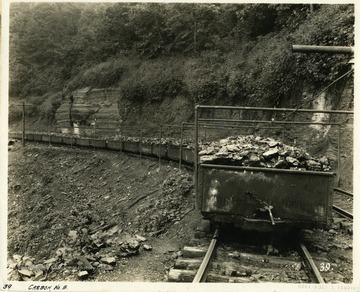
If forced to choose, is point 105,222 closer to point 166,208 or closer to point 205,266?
point 166,208

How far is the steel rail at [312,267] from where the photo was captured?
3633 mm

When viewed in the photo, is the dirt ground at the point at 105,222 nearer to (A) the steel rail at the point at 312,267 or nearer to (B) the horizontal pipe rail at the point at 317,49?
(A) the steel rail at the point at 312,267

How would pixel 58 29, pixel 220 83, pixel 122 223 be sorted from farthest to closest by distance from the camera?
pixel 58 29
pixel 220 83
pixel 122 223

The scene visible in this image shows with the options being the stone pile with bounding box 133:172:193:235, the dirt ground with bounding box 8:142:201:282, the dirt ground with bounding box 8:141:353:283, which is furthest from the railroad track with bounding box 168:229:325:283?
the stone pile with bounding box 133:172:193:235

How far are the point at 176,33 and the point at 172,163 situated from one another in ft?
36.5

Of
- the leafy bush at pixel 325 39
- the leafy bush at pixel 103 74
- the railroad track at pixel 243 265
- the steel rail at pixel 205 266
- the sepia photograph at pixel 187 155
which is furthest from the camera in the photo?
the leafy bush at pixel 103 74

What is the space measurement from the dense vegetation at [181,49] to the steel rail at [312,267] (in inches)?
256

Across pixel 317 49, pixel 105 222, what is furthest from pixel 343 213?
pixel 105 222

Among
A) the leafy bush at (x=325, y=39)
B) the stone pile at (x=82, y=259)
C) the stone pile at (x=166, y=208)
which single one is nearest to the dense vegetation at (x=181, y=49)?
the leafy bush at (x=325, y=39)

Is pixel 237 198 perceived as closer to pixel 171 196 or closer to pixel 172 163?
pixel 171 196

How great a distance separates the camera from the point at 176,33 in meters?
19.0

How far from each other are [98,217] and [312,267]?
5.06m
